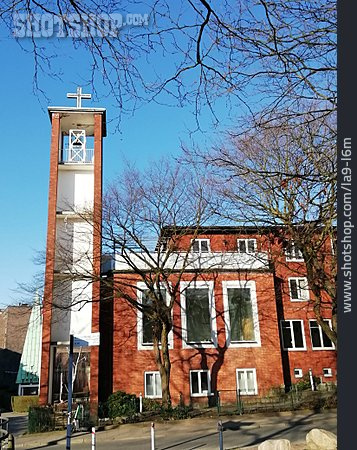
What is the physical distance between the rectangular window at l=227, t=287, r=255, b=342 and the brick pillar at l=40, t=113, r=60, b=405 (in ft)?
32.4

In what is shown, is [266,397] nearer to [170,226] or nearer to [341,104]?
[170,226]

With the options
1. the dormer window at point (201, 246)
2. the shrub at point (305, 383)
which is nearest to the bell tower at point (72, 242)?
the dormer window at point (201, 246)

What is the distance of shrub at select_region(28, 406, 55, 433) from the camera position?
19.3 meters

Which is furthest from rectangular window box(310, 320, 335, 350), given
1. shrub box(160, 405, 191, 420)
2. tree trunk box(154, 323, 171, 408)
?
shrub box(160, 405, 191, 420)

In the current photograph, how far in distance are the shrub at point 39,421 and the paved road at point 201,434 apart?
0.77 meters

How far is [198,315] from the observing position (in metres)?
25.6

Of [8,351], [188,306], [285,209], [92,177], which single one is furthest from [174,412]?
[8,351]

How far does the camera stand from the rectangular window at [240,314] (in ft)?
83.7

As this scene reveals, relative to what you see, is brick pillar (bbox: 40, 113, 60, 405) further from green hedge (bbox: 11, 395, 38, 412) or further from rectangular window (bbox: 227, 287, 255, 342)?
rectangular window (bbox: 227, 287, 255, 342)

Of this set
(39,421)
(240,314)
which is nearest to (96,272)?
(39,421)

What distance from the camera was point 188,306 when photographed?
25.7m

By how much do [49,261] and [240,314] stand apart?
10911 mm

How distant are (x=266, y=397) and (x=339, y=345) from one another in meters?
23.0

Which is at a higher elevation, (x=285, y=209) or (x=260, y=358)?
(x=285, y=209)
